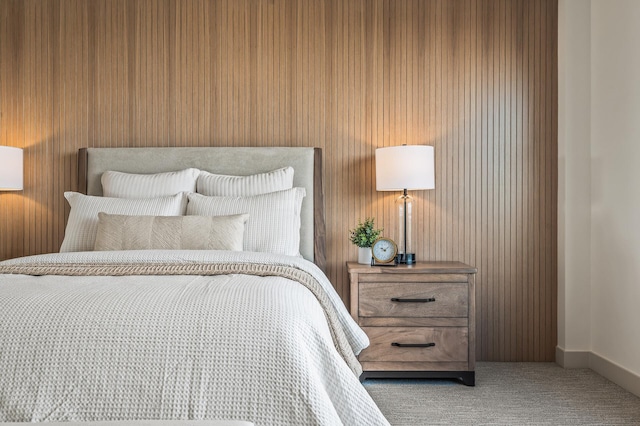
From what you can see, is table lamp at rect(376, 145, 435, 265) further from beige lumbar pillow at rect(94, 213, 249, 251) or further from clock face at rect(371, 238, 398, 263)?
beige lumbar pillow at rect(94, 213, 249, 251)

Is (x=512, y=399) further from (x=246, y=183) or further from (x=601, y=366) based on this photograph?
(x=246, y=183)

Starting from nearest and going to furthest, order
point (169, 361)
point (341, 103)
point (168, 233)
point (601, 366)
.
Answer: point (169, 361)
point (168, 233)
point (601, 366)
point (341, 103)

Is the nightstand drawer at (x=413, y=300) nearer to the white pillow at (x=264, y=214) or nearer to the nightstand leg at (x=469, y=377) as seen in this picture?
the nightstand leg at (x=469, y=377)

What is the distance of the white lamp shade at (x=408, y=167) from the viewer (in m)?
2.88

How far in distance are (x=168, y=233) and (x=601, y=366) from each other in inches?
96.8

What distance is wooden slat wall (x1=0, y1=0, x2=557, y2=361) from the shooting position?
10.4 feet

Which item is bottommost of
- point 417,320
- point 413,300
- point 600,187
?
point 417,320

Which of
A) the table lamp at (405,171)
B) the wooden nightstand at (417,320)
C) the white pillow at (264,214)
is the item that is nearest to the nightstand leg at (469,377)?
the wooden nightstand at (417,320)

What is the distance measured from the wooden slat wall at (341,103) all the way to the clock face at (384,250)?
0.88 feet

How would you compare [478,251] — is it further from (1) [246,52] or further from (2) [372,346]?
(1) [246,52]

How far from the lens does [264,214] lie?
2752mm

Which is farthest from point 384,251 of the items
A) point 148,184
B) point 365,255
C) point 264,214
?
point 148,184

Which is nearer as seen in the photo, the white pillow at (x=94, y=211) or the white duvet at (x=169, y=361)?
the white duvet at (x=169, y=361)

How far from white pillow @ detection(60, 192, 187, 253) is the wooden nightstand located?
1.07 m
